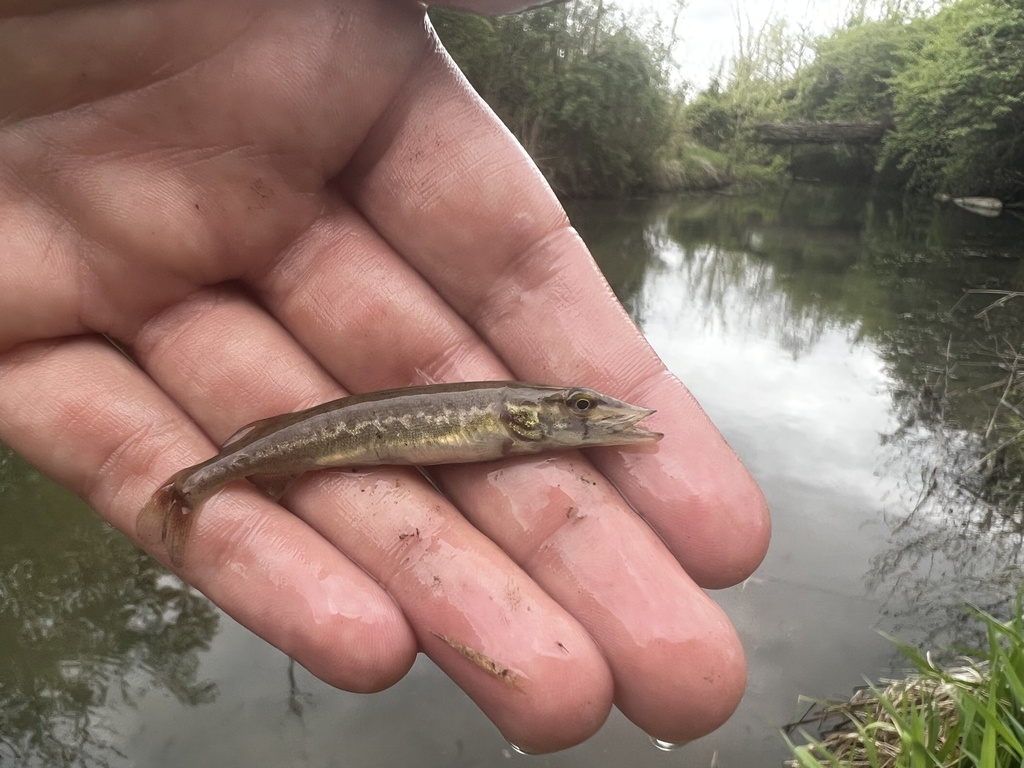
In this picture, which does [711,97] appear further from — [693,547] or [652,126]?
[693,547]

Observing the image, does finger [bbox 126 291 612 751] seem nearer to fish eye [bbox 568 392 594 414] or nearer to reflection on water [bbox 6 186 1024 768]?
fish eye [bbox 568 392 594 414]

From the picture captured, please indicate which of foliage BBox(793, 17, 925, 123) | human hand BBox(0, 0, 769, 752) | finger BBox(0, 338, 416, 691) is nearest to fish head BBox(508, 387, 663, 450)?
human hand BBox(0, 0, 769, 752)

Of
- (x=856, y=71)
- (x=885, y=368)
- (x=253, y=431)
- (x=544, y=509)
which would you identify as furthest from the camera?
(x=856, y=71)

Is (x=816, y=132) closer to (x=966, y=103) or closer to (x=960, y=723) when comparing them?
(x=966, y=103)

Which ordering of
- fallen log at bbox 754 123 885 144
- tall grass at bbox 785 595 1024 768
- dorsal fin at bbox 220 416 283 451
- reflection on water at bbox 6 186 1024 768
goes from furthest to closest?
1. fallen log at bbox 754 123 885 144
2. reflection on water at bbox 6 186 1024 768
3. dorsal fin at bbox 220 416 283 451
4. tall grass at bbox 785 595 1024 768

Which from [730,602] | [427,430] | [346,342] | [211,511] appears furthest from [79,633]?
[730,602]

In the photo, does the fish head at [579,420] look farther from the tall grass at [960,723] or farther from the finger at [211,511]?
the tall grass at [960,723]
